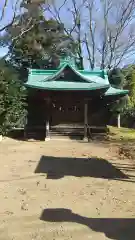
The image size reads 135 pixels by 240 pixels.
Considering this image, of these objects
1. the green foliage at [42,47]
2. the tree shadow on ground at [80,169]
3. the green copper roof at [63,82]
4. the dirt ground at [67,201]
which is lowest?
the tree shadow on ground at [80,169]

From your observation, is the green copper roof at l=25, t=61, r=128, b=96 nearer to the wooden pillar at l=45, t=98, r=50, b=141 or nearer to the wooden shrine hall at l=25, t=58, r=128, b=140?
the wooden shrine hall at l=25, t=58, r=128, b=140

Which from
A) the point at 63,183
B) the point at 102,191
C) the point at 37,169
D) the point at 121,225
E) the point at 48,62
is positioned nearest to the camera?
the point at 121,225

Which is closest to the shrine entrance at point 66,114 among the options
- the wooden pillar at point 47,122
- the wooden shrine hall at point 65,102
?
the wooden shrine hall at point 65,102

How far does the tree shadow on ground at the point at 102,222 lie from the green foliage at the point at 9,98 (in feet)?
38.7

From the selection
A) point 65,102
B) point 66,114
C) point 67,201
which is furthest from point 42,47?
point 67,201

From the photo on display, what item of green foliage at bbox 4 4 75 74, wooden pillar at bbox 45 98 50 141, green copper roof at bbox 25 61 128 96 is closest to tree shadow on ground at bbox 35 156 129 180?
green copper roof at bbox 25 61 128 96

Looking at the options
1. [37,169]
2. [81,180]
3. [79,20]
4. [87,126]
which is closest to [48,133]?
[87,126]

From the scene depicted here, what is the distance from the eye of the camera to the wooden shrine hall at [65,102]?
22500 millimetres

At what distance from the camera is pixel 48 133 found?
23.3m

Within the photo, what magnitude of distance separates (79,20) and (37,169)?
92.0ft

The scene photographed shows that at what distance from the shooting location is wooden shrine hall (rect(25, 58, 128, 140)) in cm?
2250

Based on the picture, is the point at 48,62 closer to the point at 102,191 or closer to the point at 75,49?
the point at 75,49

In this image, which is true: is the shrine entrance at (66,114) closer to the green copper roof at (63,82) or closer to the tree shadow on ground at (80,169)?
the green copper roof at (63,82)

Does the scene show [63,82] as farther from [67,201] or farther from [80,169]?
[67,201]
